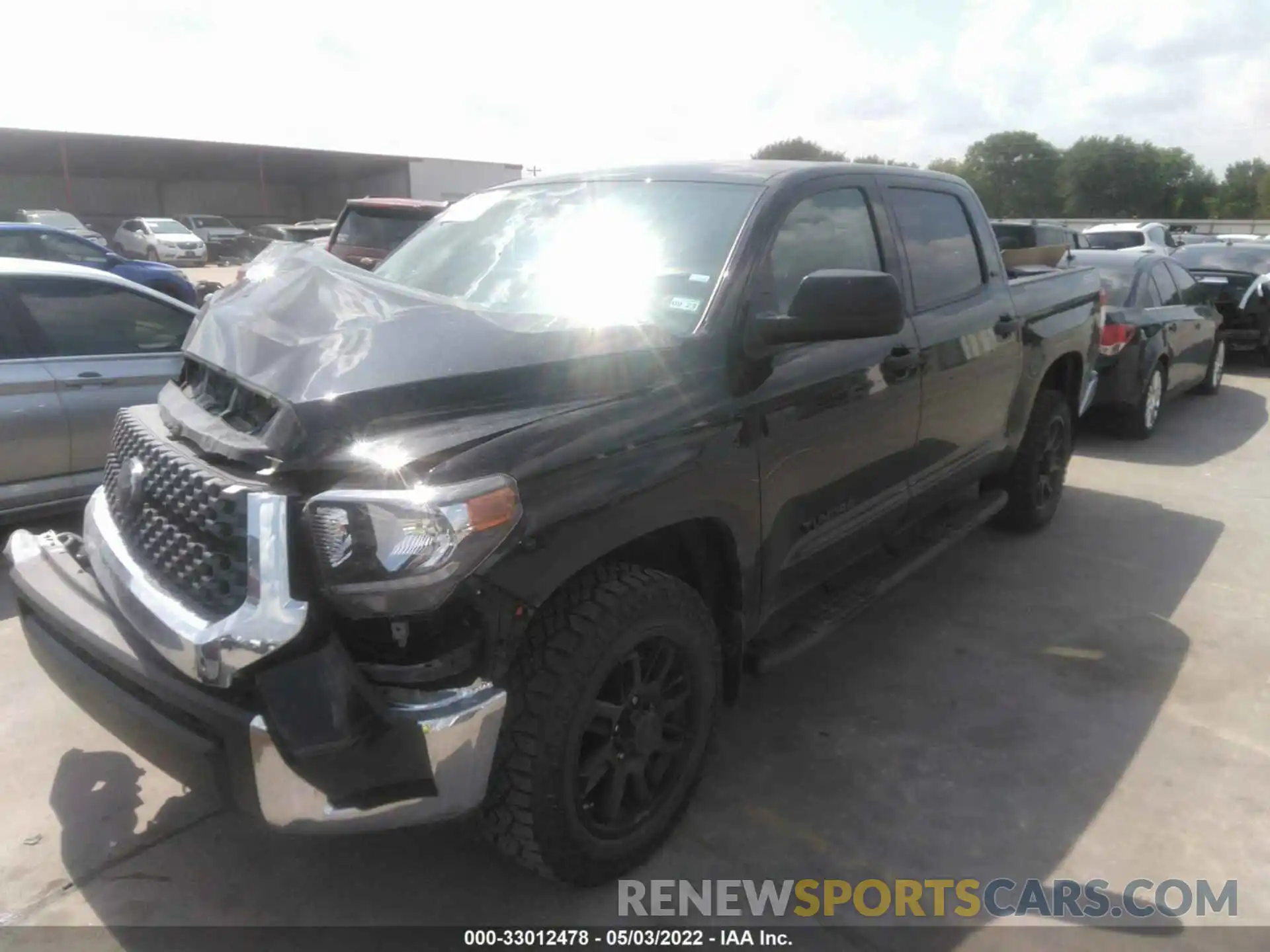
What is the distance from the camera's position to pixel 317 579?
203cm

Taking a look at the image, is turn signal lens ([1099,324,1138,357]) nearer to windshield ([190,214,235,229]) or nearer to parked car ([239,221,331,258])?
parked car ([239,221,331,258])

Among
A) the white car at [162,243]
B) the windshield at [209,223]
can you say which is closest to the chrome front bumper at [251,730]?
the white car at [162,243]

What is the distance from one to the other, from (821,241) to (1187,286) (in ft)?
24.2

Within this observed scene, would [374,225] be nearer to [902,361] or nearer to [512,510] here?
[902,361]

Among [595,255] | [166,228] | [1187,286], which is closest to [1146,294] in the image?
[1187,286]

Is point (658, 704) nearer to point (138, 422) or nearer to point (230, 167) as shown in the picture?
point (138, 422)

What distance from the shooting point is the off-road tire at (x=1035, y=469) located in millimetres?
5176

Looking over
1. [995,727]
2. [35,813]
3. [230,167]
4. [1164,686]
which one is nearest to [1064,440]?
[1164,686]

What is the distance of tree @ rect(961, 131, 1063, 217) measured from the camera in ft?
251

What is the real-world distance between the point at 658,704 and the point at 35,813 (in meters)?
1.99

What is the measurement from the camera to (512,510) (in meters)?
2.12

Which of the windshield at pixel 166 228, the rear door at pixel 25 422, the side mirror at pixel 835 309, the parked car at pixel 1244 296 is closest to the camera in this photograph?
the side mirror at pixel 835 309

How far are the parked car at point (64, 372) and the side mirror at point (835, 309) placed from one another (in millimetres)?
3947

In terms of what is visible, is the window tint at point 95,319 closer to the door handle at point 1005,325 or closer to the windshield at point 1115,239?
the door handle at point 1005,325
